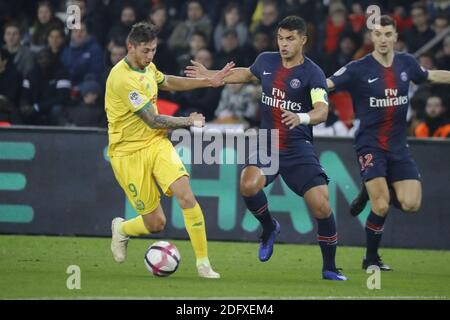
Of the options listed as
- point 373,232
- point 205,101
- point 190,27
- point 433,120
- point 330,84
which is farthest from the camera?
point 190,27

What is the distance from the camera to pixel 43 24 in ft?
57.3

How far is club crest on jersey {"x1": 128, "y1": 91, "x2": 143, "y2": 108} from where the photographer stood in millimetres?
10594

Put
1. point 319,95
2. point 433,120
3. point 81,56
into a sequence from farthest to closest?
point 81,56, point 433,120, point 319,95

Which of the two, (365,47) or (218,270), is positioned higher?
(365,47)

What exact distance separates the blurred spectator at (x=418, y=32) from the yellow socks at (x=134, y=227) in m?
7.47

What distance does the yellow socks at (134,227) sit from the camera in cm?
1110

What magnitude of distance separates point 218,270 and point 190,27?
7076 millimetres

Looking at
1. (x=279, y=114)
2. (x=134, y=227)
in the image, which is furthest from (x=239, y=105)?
(x=134, y=227)

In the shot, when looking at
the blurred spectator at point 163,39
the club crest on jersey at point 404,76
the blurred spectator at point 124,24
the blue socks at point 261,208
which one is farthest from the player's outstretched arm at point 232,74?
the blurred spectator at point 124,24

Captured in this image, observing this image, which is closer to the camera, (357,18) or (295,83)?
(295,83)

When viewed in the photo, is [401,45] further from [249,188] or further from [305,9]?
[249,188]

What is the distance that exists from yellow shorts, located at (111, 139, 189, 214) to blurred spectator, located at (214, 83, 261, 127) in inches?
202

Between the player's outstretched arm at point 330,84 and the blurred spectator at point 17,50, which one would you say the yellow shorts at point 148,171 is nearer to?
the player's outstretched arm at point 330,84

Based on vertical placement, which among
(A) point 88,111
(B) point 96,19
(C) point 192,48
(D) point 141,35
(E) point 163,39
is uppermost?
(B) point 96,19
